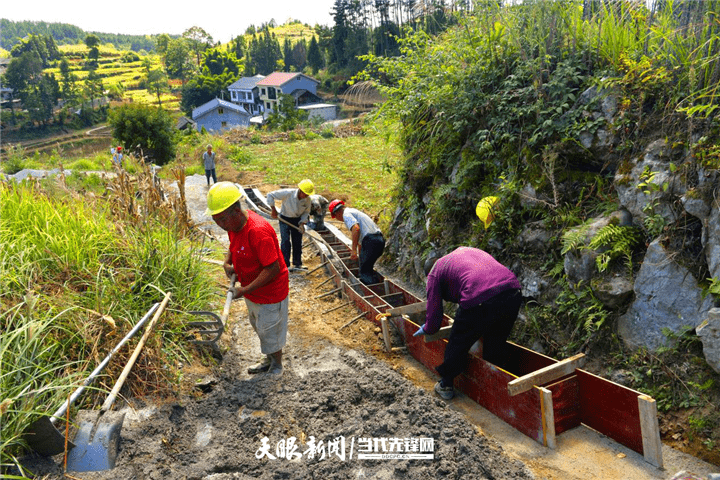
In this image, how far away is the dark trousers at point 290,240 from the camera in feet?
27.1

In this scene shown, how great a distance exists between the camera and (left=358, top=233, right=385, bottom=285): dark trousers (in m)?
6.99

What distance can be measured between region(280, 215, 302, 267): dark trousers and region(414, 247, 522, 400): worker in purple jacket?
4.33 meters

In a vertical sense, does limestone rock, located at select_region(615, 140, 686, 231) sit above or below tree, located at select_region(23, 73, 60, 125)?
below

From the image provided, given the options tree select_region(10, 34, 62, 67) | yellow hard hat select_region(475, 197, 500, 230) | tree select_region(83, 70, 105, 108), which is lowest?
yellow hard hat select_region(475, 197, 500, 230)

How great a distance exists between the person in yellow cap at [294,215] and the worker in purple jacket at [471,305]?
401 centimetres

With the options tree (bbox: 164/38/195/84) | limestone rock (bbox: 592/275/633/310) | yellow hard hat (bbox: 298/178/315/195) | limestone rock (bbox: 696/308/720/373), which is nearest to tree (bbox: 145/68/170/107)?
tree (bbox: 164/38/195/84)

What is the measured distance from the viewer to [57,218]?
513 centimetres

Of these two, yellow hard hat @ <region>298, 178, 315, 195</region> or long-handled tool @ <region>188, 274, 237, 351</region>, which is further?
yellow hard hat @ <region>298, 178, 315, 195</region>

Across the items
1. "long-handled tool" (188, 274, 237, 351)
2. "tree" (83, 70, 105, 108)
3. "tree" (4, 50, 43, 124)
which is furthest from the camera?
"tree" (83, 70, 105, 108)

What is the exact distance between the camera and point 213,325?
5281 mm

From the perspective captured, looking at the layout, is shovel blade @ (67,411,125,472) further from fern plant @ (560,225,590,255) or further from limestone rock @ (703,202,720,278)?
limestone rock @ (703,202,720,278)

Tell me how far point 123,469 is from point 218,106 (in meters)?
57.2

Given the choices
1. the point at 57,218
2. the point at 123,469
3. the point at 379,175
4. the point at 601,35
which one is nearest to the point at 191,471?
the point at 123,469

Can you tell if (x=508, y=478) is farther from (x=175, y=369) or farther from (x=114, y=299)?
(x=114, y=299)
